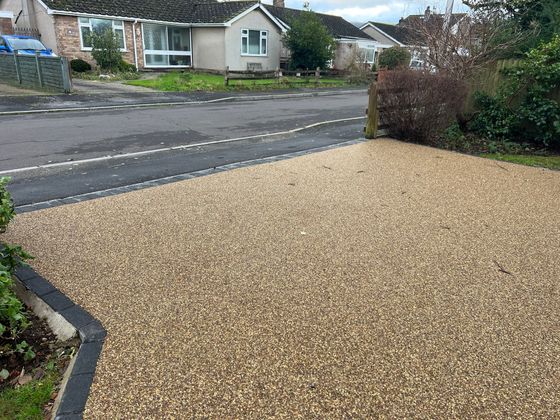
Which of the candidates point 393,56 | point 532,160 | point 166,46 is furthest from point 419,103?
point 393,56

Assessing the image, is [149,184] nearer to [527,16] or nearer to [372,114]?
[372,114]

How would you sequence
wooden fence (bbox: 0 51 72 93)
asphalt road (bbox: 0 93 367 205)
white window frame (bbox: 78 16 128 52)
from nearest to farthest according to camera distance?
asphalt road (bbox: 0 93 367 205) < wooden fence (bbox: 0 51 72 93) < white window frame (bbox: 78 16 128 52)

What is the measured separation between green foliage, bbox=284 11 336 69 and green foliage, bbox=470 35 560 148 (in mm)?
21107

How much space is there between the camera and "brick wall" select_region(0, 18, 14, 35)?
84.3ft

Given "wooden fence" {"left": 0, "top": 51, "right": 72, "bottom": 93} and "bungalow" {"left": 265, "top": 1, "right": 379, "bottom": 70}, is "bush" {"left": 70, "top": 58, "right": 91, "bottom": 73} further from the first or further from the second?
"bungalow" {"left": 265, "top": 1, "right": 379, "bottom": 70}

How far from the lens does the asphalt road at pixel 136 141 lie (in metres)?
6.63

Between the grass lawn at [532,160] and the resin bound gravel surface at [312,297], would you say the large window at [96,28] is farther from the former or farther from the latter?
the grass lawn at [532,160]

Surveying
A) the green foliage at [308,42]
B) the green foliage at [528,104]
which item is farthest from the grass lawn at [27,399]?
the green foliage at [308,42]

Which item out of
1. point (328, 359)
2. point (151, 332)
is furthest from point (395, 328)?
point (151, 332)

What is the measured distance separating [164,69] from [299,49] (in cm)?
Answer: 905

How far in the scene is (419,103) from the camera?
29.2 ft

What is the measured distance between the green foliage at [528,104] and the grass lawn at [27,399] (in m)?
9.25

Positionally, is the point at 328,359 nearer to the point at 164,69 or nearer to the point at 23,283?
the point at 23,283

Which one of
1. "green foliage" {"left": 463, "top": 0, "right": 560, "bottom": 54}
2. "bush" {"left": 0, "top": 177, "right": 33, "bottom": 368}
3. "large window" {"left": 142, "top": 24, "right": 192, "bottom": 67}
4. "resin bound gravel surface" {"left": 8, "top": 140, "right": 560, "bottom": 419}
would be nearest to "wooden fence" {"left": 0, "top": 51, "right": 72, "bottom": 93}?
"large window" {"left": 142, "top": 24, "right": 192, "bottom": 67}
